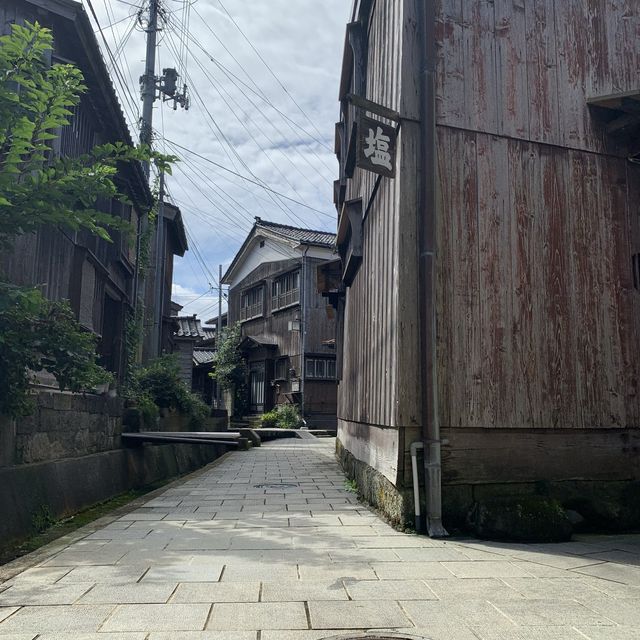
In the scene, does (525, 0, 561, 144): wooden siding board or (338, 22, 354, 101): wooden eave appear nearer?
(525, 0, 561, 144): wooden siding board

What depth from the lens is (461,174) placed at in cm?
671

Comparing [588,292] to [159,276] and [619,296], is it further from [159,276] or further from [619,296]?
[159,276]

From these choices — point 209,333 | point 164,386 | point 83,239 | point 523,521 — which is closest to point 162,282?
point 164,386

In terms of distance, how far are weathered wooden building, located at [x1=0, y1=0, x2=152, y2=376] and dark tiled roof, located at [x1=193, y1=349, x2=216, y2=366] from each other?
2332cm

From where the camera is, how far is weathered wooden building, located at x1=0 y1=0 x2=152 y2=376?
861 cm

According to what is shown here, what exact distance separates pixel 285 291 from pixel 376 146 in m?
24.4

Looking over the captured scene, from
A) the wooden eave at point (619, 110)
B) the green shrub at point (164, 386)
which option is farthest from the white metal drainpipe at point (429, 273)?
the green shrub at point (164, 386)

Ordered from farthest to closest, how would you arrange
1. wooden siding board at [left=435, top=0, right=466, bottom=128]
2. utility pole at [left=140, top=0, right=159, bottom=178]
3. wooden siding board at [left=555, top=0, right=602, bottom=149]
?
utility pole at [left=140, top=0, right=159, bottom=178] < wooden siding board at [left=555, top=0, right=602, bottom=149] < wooden siding board at [left=435, top=0, right=466, bottom=128]

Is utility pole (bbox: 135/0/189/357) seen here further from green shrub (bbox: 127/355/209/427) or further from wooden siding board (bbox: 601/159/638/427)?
wooden siding board (bbox: 601/159/638/427)

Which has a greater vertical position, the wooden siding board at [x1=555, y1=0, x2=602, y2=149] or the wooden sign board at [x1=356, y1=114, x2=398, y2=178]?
the wooden siding board at [x1=555, y1=0, x2=602, y2=149]

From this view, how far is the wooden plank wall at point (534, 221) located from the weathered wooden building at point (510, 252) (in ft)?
0.05

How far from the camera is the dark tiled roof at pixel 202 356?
37.9m

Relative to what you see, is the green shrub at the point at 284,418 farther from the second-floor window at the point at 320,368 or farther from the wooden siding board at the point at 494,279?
the wooden siding board at the point at 494,279

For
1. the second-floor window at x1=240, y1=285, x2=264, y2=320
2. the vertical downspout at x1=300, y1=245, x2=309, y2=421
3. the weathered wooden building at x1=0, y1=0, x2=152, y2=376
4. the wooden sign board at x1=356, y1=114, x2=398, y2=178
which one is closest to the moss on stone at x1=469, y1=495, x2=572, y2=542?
the wooden sign board at x1=356, y1=114, x2=398, y2=178
